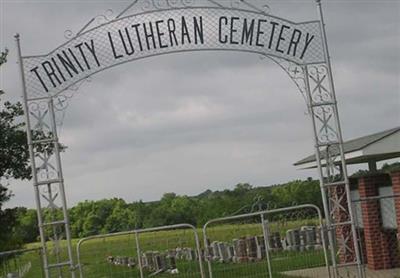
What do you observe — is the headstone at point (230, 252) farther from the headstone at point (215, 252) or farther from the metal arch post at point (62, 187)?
the metal arch post at point (62, 187)

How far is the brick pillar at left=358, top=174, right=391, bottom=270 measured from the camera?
675 inches

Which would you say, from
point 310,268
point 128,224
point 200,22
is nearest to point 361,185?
point 310,268

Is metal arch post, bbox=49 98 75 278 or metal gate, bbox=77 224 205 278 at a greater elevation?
metal arch post, bbox=49 98 75 278

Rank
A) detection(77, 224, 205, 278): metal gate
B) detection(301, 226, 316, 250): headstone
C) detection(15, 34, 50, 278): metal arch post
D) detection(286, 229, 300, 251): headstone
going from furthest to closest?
detection(77, 224, 205, 278): metal gate → detection(286, 229, 300, 251): headstone → detection(301, 226, 316, 250): headstone → detection(15, 34, 50, 278): metal arch post

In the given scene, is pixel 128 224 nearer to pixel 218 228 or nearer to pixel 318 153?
pixel 218 228

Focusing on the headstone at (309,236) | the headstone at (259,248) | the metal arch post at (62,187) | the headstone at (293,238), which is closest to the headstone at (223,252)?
the headstone at (259,248)

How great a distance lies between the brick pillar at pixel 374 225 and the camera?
17.1 m

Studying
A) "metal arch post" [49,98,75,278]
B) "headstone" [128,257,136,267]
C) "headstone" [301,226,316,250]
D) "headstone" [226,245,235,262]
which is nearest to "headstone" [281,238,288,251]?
"headstone" [301,226,316,250]

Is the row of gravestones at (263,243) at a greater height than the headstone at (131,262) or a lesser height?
greater

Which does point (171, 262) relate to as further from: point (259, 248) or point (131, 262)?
point (131, 262)

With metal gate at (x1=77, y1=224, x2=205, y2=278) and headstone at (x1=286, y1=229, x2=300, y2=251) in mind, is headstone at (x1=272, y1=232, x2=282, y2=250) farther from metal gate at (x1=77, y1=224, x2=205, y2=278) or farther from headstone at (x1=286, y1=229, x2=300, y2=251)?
metal gate at (x1=77, y1=224, x2=205, y2=278)

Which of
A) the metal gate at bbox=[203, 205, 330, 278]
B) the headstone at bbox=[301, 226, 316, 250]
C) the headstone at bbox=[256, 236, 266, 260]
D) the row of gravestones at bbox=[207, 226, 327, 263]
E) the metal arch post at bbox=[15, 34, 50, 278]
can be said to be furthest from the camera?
the headstone at bbox=[256, 236, 266, 260]

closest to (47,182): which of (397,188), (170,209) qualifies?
(397,188)

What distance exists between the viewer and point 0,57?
70.1ft
